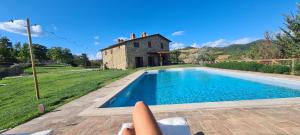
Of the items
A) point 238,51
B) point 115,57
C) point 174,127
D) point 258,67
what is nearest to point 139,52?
point 115,57

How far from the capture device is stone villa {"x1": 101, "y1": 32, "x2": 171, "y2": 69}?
28891mm

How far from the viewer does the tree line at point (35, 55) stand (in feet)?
148

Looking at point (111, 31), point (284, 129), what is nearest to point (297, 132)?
point (284, 129)

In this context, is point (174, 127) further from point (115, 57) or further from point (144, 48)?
point (115, 57)

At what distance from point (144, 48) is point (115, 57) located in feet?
16.4

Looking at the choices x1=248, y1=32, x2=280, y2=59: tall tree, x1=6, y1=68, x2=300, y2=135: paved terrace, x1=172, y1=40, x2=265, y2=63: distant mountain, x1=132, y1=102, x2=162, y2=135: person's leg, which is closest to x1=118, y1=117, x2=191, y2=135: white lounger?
x1=132, y1=102, x2=162, y2=135: person's leg

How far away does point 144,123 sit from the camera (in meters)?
1.06

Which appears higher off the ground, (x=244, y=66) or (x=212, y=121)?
(x=244, y=66)

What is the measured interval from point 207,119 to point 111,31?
35.5 meters

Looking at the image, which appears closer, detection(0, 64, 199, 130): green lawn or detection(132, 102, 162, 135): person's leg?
detection(132, 102, 162, 135): person's leg

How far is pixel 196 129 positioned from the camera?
371 centimetres

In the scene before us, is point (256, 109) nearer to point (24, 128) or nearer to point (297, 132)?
point (297, 132)

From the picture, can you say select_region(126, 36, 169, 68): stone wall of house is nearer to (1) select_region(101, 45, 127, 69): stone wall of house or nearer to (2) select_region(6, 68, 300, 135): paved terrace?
(1) select_region(101, 45, 127, 69): stone wall of house

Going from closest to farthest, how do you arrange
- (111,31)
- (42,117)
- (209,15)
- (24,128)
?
1. (24,128)
2. (42,117)
3. (209,15)
4. (111,31)
